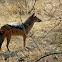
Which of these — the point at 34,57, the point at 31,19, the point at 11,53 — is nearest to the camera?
the point at 34,57

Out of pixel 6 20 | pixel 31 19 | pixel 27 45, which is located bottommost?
pixel 27 45

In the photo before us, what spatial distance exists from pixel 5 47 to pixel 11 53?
51cm

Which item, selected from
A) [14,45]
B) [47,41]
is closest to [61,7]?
[47,41]

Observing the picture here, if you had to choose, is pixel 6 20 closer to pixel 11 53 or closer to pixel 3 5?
pixel 3 5

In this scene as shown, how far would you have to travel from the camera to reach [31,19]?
423cm

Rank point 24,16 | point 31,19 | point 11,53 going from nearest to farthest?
point 11,53 → point 31,19 → point 24,16

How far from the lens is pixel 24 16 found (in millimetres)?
7270

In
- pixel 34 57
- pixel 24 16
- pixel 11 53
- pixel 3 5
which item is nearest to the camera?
pixel 34 57

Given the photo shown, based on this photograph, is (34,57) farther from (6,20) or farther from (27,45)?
(6,20)

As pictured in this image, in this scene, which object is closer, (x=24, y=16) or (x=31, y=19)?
(x=31, y=19)

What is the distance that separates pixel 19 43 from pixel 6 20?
259 centimetres

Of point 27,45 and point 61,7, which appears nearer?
point 27,45

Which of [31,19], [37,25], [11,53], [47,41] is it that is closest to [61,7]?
[37,25]

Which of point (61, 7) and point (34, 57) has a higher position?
point (61, 7)
